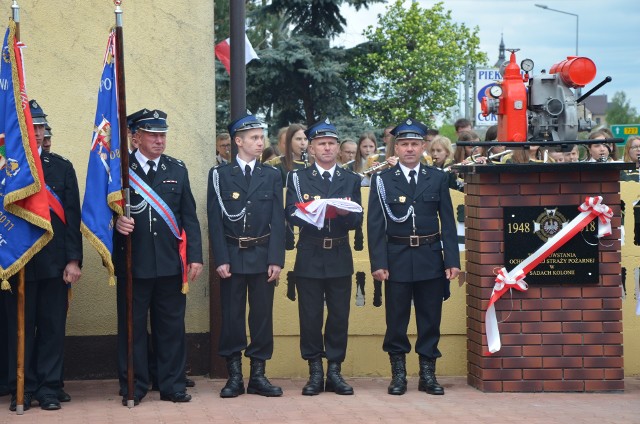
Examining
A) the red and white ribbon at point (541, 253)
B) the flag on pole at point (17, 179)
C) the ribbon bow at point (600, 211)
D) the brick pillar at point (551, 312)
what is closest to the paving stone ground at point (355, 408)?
the brick pillar at point (551, 312)

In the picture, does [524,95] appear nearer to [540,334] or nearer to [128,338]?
[540,334]

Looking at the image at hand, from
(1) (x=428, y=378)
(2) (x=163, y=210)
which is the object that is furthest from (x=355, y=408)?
(2) (x=163, y=210)

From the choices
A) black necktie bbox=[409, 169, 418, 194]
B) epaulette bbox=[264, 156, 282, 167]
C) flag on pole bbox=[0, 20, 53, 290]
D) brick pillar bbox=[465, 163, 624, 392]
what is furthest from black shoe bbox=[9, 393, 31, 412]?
epaulette bbox=[264, 156, 282, 167]

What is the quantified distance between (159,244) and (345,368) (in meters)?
2.12

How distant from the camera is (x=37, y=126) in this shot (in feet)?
29.3

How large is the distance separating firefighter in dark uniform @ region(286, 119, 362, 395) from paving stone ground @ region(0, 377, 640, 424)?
13.3 inches

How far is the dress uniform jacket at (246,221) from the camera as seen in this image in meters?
9.23

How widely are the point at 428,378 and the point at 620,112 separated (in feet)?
402

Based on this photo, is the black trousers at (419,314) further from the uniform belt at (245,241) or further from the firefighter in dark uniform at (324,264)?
the uniform belt at (245,241)

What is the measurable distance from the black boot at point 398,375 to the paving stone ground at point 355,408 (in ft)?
0.29

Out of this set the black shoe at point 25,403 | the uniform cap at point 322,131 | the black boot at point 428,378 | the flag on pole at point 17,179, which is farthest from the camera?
the uniform cap at point 322,131

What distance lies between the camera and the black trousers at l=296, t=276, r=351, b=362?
944cm

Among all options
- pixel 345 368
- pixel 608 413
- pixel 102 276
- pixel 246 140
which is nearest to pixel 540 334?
pixel 608 413

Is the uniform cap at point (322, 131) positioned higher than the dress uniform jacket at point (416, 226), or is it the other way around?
the uniform cap at point (322, 131)
